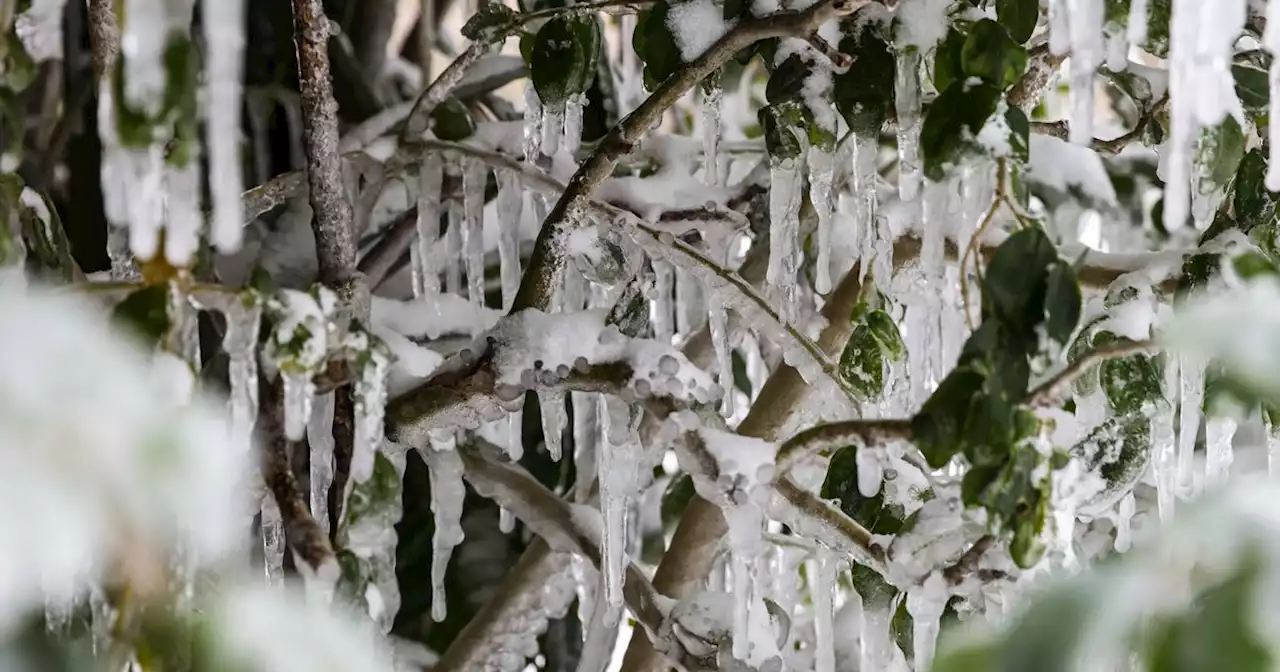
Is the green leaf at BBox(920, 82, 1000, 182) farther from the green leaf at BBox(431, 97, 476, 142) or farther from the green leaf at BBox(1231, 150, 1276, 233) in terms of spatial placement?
the green leaf at BBox(431, 97, 476, 142)

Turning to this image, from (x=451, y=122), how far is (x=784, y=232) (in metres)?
0.25

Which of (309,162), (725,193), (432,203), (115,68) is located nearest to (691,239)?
(725,193)

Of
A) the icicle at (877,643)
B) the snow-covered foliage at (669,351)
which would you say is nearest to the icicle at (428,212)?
the snow-covered foliage at (669,351)

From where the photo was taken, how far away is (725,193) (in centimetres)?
76

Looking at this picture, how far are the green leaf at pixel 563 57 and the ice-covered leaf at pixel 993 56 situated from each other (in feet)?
0.63

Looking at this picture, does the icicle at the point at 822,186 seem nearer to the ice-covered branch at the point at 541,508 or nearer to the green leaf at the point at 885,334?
the green leaf at the point at 885,334

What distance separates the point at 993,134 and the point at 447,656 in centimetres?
56

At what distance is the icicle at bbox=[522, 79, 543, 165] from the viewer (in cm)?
66

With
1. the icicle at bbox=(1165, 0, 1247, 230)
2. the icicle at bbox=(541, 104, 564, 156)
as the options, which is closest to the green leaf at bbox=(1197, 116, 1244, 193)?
the icicle at bbox=(1165, 0, 1247, 230)

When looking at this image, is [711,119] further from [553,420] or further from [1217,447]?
[1217,447]

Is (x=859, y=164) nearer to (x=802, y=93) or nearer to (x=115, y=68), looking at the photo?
(x=802, y=93)

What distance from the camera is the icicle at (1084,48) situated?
40 centimetres

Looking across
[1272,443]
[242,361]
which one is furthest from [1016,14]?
[242,361]

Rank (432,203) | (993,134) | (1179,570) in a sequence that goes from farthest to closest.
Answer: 1. (432,203)
2. (993,134)
3. (1179,570)
